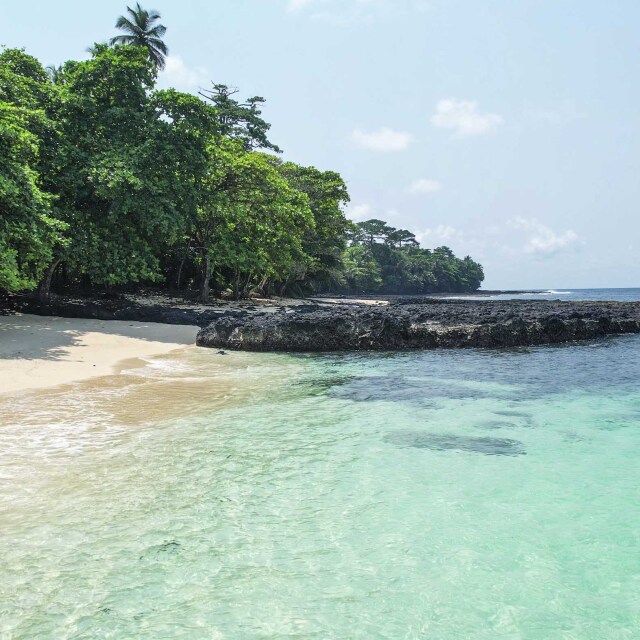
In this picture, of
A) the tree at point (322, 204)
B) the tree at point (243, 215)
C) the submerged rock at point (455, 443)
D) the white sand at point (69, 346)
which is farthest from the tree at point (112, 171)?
the tree at point (322, 204)

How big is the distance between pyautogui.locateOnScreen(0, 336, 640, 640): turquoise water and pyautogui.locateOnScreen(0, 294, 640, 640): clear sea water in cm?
2

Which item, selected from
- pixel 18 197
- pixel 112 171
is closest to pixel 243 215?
pixel 112 171

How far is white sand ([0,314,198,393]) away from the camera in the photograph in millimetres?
9945

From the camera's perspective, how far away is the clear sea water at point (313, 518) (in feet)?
10.0

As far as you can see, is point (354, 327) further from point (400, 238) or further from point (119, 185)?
point (400, 238)

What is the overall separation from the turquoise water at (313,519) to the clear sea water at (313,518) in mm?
18

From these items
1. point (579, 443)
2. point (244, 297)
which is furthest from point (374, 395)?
point (244, 297)

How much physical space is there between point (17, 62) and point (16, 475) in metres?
20.3

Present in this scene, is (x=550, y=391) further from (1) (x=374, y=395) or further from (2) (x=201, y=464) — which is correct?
(2) (x=201, y=464)

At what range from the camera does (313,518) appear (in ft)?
14.3

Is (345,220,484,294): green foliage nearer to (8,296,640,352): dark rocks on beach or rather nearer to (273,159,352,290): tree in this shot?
(273,159,352,290): tree

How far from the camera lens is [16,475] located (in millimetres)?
4953

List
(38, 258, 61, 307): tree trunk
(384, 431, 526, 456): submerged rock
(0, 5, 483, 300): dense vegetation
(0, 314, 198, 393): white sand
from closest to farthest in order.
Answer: (384, 431, 526, 456): submerged rock → (0, 314, 198, 393): white sand → (0, 5, 483, 300): dense vegetation → (38, 258, 61, 307): tree trunk

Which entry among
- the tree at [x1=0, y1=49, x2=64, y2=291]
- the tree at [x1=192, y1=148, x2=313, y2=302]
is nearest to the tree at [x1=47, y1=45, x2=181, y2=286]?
the tree at [x1=0, y1=49, x2=64, y2=291]
